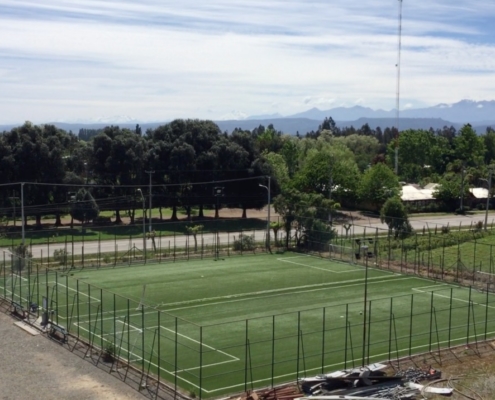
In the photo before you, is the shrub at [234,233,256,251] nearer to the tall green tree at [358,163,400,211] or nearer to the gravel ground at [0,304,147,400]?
the gravel ground at [0,304,147,400]

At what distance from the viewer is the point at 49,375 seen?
89.5 feet

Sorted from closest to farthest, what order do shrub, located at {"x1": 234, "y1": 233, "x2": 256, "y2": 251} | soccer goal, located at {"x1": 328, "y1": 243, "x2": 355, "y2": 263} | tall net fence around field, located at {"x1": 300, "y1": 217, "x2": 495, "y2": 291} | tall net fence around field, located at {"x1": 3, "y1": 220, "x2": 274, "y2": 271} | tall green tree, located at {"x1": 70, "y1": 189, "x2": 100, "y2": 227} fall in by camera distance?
tall net fence around field, located at {"x1": 300, "y1": 217, "x2": 495, "y2": 291}, tall net fence around field, located at {"x1": 3, "y1": 220, "x2": 274, "y2": 271}, soccer goal, located at {"x1": 328, "y1": 243, "x2": 355, "y2": 263}, shrub, located at {"x1": 234, "y1": 233, "x2": 256, "y2": 251}, tall green tree, located at {"x1": 70, "y1": 189, "x2": 100, "y2": 227}

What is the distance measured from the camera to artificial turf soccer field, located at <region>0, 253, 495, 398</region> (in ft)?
94.6

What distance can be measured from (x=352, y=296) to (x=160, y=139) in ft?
126

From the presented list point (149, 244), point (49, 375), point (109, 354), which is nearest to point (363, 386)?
point (109, 354)

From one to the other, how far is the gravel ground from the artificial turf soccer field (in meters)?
1.51

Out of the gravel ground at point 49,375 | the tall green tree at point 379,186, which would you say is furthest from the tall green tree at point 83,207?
the gravel ground at point 49,375

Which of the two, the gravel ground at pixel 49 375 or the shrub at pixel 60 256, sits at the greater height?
the shrub at pixel 60 256

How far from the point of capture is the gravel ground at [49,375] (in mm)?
25422

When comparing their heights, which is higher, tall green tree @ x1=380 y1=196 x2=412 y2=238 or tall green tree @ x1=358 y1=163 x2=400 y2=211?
tall green tree @ x1=358 y1=163 x2=400 y2=211

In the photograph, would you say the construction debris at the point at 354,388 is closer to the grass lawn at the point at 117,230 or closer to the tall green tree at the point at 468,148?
the grass lawn at the point at 117,230

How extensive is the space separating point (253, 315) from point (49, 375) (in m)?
12.1

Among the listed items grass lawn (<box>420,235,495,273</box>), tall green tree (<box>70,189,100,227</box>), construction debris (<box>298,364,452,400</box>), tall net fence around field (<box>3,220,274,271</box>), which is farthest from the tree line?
construction debris (<box>298,364,452,400</box>)

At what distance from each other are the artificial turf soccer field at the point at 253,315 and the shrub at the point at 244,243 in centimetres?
196
